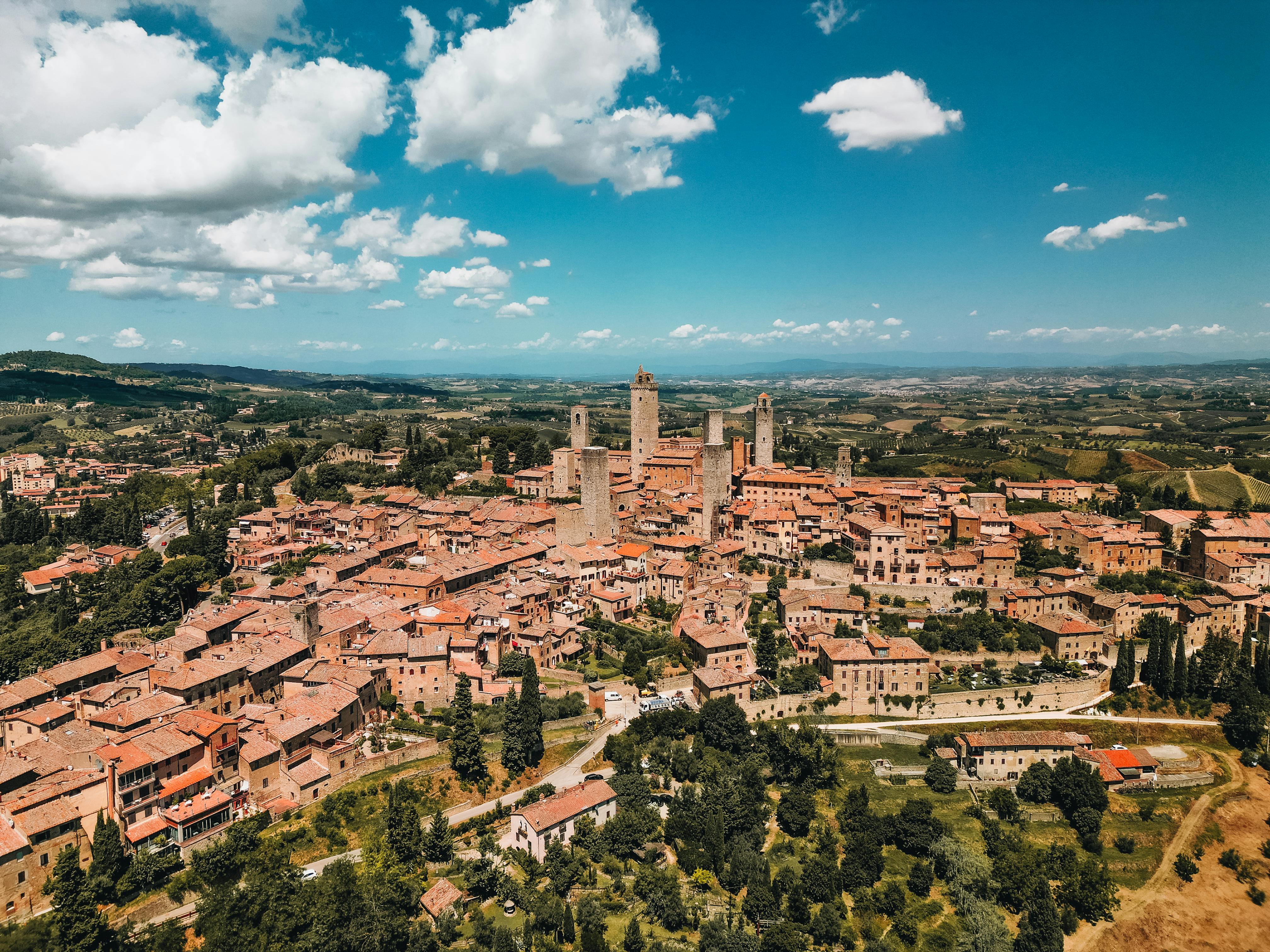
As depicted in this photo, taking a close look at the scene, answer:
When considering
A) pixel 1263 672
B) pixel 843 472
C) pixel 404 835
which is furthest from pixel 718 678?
pixel 1263 672

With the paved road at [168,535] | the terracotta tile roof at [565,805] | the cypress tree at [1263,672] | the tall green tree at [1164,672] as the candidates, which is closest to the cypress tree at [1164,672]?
the tall green tree at [1164,672]

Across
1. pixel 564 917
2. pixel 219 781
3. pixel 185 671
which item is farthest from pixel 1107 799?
pixel 185 671

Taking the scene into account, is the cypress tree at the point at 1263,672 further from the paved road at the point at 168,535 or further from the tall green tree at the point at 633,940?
the paved road at the point at 168,535

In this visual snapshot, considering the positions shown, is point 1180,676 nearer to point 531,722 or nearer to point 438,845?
point 531,722

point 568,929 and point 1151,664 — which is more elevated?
point 1151,664

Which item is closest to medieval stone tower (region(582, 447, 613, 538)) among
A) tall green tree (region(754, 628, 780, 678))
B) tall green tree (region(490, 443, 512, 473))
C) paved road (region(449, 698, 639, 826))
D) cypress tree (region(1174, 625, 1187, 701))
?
tall green tree (region(754, 628, 780, 678))

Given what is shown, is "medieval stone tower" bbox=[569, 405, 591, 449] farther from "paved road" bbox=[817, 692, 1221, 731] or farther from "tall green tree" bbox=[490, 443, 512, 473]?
"paved road" bbox=[817, 692, 1221, 731]

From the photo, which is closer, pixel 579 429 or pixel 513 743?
pixel 513 743
